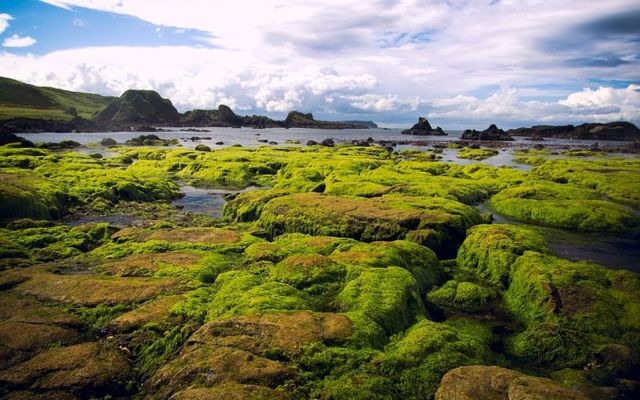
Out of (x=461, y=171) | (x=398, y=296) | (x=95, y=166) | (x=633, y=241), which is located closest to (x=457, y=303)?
(x=398, y=296)

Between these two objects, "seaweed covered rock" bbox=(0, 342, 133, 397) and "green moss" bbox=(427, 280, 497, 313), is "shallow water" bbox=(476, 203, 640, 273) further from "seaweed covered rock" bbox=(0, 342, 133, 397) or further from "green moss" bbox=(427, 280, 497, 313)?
"seaweed covered rock" bbox=(0, 342, 133, 397)

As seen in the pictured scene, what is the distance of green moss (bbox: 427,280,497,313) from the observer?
17750 mm

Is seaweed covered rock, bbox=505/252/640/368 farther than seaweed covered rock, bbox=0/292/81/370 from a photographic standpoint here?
Yes

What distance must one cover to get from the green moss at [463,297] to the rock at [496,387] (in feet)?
22.1

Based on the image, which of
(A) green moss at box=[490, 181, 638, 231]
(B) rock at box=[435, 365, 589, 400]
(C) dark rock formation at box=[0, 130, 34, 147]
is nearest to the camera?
(B) rock at box=[435, 365, 589, 400]

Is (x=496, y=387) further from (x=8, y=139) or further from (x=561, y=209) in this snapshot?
(x=8, y=139)

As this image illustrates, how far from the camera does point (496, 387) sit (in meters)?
10.3

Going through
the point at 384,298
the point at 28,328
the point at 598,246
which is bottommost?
the point at 28,328

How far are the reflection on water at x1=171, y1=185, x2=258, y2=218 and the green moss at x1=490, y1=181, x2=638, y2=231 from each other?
24.9 meters

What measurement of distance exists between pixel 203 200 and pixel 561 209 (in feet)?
103

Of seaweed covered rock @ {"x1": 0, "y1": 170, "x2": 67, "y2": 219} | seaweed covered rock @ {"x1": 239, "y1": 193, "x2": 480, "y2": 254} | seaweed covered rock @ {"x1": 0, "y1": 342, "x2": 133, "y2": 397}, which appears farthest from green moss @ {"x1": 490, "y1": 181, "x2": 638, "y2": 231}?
seaweed covered rock @ {"x1": 0, "y1": 170, "x2": 67, "y2": 219}

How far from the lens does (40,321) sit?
13.5 metres

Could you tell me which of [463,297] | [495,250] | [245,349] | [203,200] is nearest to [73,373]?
[245,349]

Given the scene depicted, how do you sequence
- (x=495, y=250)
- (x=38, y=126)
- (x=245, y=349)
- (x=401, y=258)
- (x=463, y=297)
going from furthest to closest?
(x=38, y=126), (x=495, y=250), (x=401, y=258), (x=463, y=297), (x=245, y=349)
